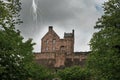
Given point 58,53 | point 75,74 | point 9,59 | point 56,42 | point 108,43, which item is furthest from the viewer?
point 56,42

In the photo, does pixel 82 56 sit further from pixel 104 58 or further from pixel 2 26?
pixel 2 26

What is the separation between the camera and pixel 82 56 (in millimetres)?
104312

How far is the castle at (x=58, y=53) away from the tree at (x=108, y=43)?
186ft

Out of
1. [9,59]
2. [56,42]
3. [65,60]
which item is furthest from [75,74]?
[9,59]

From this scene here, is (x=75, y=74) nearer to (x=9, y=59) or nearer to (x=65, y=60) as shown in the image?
(x=65, y=60)

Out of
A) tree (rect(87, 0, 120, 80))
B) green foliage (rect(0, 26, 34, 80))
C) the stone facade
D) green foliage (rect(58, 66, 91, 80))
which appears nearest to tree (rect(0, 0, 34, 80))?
green foliage (rect(0, 26, 34, 80))

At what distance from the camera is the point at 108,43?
42469 millimetres

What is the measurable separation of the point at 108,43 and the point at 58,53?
62542mm

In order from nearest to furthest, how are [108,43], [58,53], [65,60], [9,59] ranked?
[9,59] → [108,43] → [65,60] → [58,53]

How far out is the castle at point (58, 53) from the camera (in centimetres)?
10362

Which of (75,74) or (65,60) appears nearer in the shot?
(75,74)

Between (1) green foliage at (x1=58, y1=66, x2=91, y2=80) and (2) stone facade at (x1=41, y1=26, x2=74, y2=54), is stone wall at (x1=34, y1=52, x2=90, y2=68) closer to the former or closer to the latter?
(2) stone facade at (x1=41, y1=26, x2=74, y2=54)

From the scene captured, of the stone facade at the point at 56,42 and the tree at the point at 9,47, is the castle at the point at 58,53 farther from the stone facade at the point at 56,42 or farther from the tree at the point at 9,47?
the tree at the point at 9,47

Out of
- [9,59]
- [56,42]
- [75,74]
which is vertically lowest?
[75,74]
